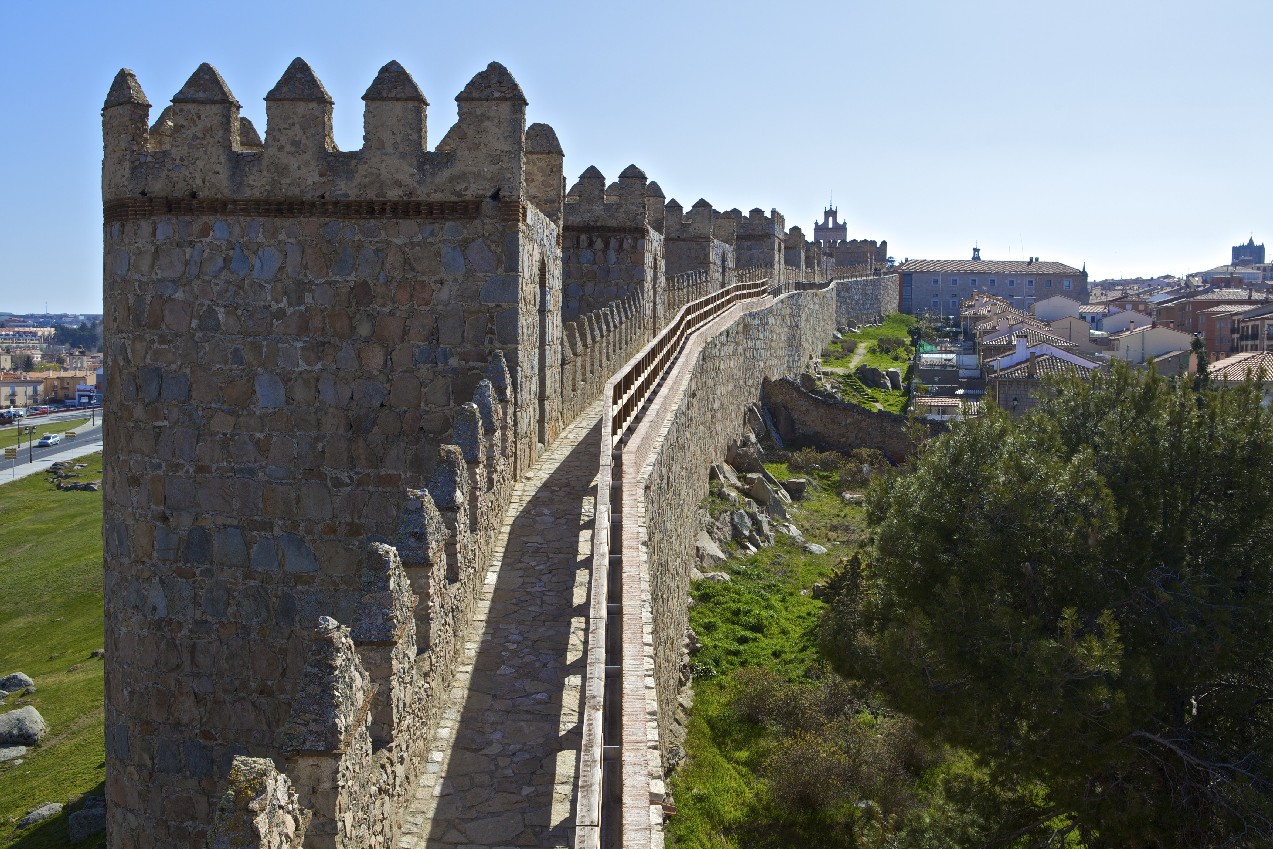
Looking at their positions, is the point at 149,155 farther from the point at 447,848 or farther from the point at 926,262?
the point at 926,262

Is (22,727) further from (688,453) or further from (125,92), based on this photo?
(125,92)

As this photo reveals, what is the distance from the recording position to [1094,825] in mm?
11539

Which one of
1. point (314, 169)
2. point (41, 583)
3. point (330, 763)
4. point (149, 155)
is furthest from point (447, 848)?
point (41, 583)

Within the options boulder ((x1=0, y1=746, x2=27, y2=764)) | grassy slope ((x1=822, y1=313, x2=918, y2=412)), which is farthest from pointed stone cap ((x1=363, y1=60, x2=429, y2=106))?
grassy slope ((x1=822, y1=313, x2=918, y2=412))

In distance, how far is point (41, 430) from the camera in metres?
91.1

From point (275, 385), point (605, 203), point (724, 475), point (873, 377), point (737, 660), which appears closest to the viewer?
point (275, 385)

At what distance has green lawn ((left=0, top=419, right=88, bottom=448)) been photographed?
83.1 metres

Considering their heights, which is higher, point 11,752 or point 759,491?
point 759,491

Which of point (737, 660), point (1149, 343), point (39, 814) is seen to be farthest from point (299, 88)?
point (1149, 343)

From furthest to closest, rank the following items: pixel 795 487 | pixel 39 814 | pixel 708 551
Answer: pixel 795 487
pixel 708 551
pixel 39 814

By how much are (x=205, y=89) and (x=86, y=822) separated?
10776 mm

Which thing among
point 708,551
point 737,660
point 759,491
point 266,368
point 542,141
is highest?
point 542,141

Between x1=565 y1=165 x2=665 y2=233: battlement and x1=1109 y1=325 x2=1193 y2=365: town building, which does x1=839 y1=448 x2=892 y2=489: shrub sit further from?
x1=1109 y1=325 x2=1193 y2=365: town building

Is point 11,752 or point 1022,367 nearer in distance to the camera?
point 11,752
